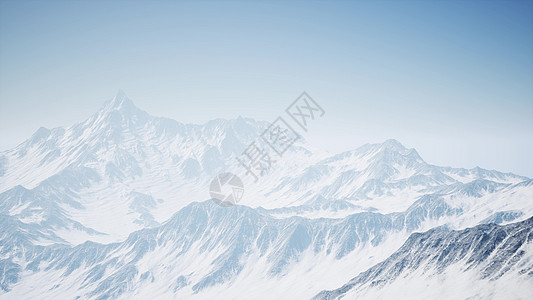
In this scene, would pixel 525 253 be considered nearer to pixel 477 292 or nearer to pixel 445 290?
pixel 477 292

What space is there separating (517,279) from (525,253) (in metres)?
16.1

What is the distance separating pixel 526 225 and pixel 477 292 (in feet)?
142

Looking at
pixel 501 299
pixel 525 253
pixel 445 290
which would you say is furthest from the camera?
pixel 445 290

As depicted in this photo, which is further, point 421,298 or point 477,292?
point 421,298

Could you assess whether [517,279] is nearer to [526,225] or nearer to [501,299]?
[501,299]

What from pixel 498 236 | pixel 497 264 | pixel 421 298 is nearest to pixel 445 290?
pixel 421 298

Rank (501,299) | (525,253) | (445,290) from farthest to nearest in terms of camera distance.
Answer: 1. (445,290)
2. (525,253)
3. (501,299)

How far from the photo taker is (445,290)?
7608 inches

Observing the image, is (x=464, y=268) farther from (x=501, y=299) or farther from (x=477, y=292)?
(x=501, y=299)

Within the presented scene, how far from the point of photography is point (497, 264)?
186750 mm

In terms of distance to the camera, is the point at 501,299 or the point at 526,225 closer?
the point at 501,299

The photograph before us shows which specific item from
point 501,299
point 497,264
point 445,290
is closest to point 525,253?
point 497,264

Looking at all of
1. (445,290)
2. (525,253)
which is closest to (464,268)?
(445,290)

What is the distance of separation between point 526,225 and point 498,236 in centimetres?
1400
